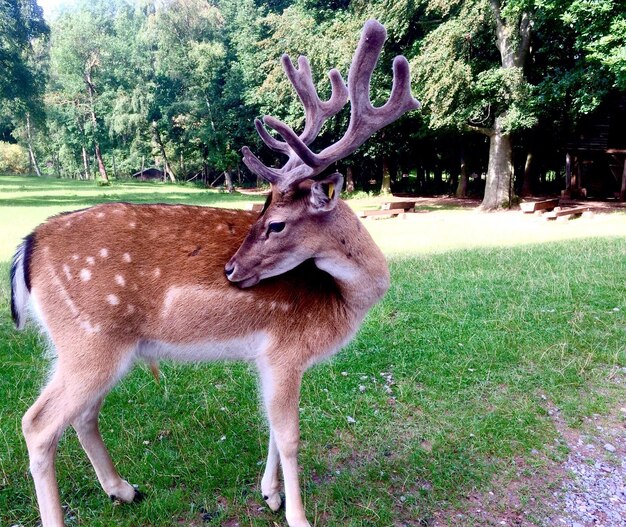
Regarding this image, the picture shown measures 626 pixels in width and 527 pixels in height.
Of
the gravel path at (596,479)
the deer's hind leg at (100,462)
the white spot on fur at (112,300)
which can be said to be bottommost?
the gravel path at (596,479)

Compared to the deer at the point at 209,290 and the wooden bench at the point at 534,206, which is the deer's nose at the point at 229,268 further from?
the wooden bench at the point at 534,206

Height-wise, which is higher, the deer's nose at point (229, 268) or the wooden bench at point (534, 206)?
the deer's nose at point (229, 268)

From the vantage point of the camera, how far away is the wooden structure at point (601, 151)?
2158 centimetres

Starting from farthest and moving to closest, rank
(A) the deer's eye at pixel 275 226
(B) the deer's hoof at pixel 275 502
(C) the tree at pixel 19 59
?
(C) the tree at pixel 19 59
(B) the deer's hoof at pixel 275 502
(A) the deer's eye at pixel 275 226

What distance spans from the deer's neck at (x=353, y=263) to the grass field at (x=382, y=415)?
1146mm

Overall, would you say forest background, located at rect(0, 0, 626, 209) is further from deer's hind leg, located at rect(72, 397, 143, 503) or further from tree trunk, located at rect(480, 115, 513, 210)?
deer's hind leg, located at rect(72, 397, 143, 503)

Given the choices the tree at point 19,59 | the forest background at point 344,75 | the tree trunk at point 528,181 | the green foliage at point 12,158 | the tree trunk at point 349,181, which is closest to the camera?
the forest background at point 344,75

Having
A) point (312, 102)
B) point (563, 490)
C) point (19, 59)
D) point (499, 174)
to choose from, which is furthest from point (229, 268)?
point (19, 59)

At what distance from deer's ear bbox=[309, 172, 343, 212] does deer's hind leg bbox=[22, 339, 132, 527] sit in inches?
53.3

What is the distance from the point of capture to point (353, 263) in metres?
3.05

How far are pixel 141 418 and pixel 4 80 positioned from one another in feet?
81.8

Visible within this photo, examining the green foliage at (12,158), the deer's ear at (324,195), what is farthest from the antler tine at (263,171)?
the green foliage at (12,158)

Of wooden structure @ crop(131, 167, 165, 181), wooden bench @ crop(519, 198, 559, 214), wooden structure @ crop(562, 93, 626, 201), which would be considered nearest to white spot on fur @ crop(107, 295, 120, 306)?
wooden bench @ crop(519, 198, 559, 214)

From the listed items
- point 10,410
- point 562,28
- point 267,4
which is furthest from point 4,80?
point 10,410
